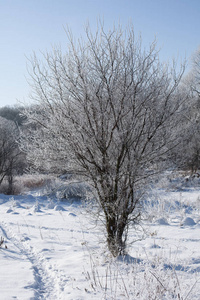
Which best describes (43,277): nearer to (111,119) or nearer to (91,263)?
(91,263)

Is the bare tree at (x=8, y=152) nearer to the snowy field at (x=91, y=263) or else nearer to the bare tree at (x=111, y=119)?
the snowy field at (x=91, y=263)

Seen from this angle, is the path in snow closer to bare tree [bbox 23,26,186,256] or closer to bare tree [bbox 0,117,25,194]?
bare tree [bbox 23,26,186,256]

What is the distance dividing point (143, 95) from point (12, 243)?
13.8 feet

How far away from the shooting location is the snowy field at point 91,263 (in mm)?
2994

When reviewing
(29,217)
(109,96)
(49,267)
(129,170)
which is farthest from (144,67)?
(29,217)

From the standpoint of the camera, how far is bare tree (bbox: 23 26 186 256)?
13.4 ft

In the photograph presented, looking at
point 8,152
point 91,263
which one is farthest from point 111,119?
point 8,152

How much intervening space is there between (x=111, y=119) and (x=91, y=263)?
93.1 inches

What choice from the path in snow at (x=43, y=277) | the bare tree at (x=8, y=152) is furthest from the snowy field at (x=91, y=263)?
the bare tree at (x=8, y=152)

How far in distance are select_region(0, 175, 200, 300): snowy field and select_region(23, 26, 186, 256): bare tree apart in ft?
2.10

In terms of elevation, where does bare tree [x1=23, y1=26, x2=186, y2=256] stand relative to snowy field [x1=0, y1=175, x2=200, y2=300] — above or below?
above

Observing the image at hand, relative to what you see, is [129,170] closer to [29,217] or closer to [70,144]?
[70,144]

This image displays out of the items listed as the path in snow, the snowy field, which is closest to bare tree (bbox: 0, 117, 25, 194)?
the snowy field

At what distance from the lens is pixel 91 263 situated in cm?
404
